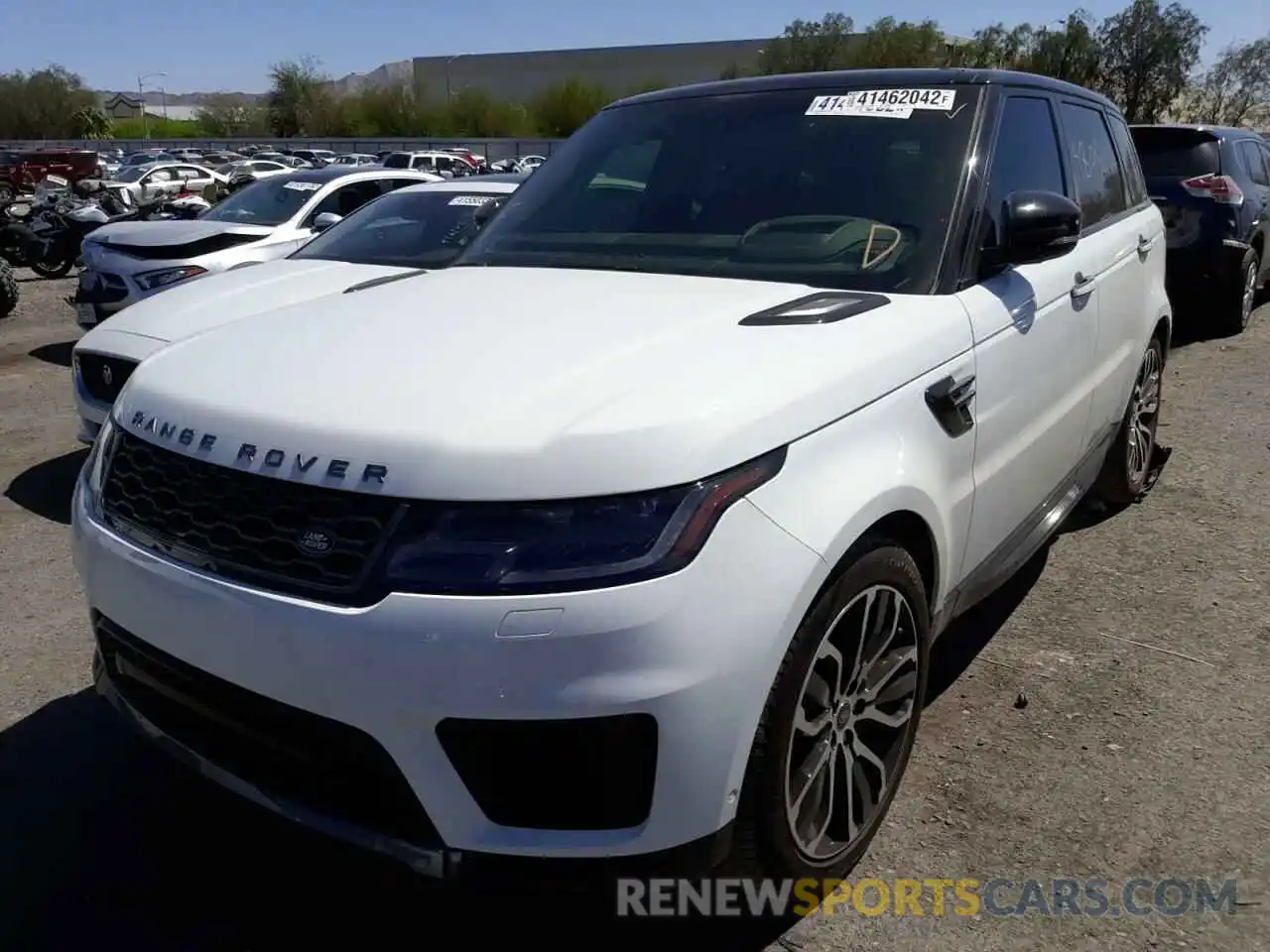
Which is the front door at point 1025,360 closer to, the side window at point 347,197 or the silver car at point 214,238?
the silver car at point 214,238

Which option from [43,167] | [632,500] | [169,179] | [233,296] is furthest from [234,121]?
[632,500]

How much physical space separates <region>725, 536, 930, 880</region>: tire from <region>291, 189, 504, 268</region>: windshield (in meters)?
4.63

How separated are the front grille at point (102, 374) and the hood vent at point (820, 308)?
3.84m

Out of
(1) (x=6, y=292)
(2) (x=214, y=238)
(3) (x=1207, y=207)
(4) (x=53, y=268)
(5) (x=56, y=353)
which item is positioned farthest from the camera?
(4) (x=53, y=268)

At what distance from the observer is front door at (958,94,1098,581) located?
286cm

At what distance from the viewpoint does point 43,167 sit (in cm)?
3428

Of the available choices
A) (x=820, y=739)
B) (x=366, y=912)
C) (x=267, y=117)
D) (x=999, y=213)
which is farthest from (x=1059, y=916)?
(x=267, y=117)

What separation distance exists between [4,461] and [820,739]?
568 centimetres

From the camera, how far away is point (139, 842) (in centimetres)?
270

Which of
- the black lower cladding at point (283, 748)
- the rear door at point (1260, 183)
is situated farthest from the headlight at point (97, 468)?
the rear door at point (1260, 183)

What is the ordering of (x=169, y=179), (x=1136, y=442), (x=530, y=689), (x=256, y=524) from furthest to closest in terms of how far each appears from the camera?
1. (x=169, y=179)
2. (x=1136, y=442)
3. (x=256, y=524)
4. (x=530, y=689)

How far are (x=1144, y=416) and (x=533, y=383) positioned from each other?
3930 millimetres

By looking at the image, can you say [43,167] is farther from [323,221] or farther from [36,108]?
[36,108]

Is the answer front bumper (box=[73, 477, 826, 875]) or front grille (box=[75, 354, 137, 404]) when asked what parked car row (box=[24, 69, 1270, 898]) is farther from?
front grille (box=[75, 354, 137, 404])
